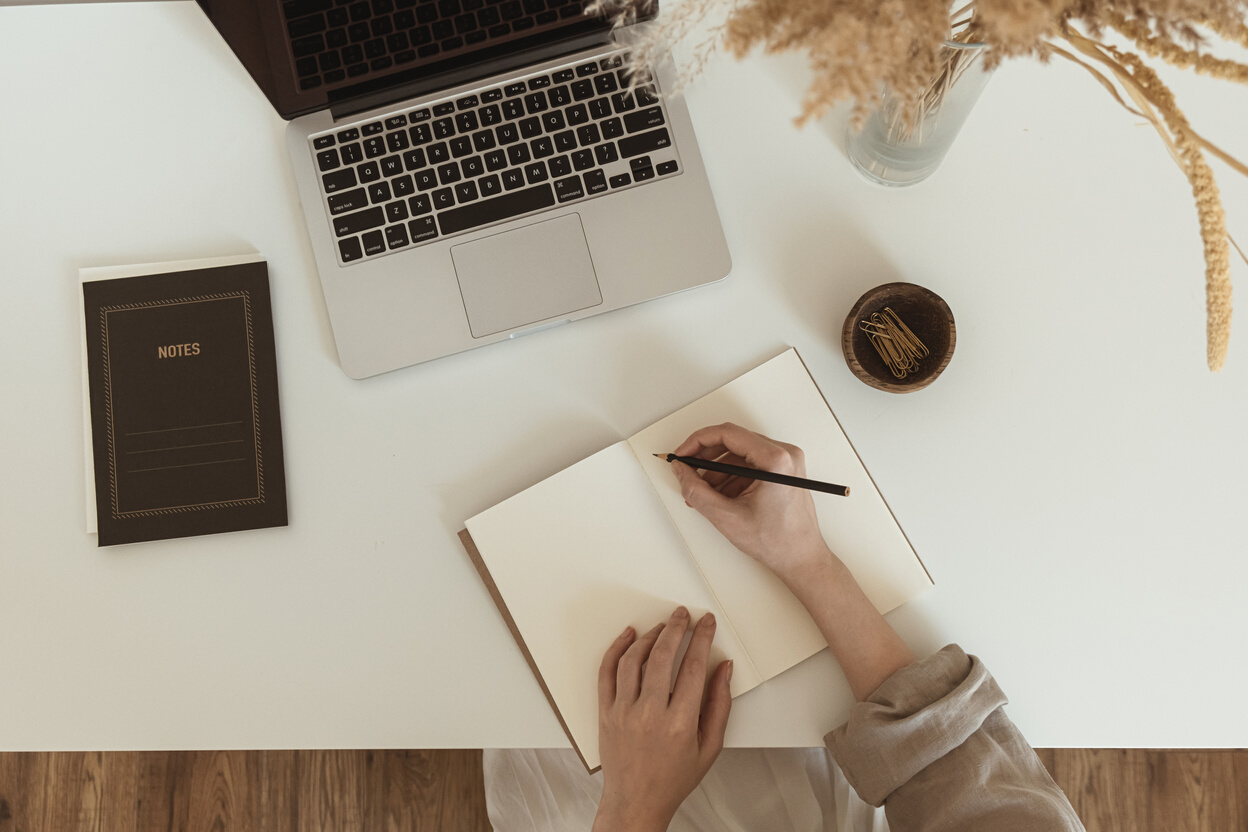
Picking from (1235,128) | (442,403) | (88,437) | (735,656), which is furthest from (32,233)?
(1235,128)

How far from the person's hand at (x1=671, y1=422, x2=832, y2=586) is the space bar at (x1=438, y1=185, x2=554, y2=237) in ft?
0.90

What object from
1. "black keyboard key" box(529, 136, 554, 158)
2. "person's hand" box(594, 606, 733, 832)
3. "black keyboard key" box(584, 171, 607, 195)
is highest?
"black keyboard key" box(529, 136, 554, 158)

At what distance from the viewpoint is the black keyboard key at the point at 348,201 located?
744mm

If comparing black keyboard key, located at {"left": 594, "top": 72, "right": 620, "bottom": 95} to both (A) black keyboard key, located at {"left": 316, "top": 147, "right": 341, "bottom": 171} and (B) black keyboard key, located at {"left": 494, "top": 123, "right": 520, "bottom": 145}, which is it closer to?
(B) black keyboard key, located at {"left": 494, "top": 123, "right": 520, "bottom": 145}

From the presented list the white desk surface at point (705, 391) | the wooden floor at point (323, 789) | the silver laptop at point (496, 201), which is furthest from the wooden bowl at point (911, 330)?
the wooden floor at point (323, 789)

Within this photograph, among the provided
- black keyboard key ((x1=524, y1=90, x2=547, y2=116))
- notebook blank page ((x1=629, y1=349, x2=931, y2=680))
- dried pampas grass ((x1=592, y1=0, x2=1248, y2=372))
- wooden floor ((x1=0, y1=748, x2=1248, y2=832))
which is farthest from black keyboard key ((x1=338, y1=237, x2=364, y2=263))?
wooden floor ((x1=0, y1=748, x2=1248, y2=832))

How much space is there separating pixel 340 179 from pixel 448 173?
0.11 metres

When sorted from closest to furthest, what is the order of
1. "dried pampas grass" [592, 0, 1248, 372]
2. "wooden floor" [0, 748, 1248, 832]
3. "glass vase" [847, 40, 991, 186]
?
"dried pampas grass" [592, 0, 1248, 372]
"glass vase" [847, 40, 991, 186]
"wooden floor" [0, 748, 1248, 832]

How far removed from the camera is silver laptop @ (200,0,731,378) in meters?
0.74

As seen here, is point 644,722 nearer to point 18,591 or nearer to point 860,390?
point 860,390

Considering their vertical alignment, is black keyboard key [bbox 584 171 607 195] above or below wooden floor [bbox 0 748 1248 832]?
above

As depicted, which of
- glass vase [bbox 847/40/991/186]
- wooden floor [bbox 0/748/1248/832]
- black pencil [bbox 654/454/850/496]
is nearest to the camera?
glass vase [bbox 847/40/991/186]

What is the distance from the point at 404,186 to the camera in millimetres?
740

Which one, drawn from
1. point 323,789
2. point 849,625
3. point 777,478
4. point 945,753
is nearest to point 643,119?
point 777,478
